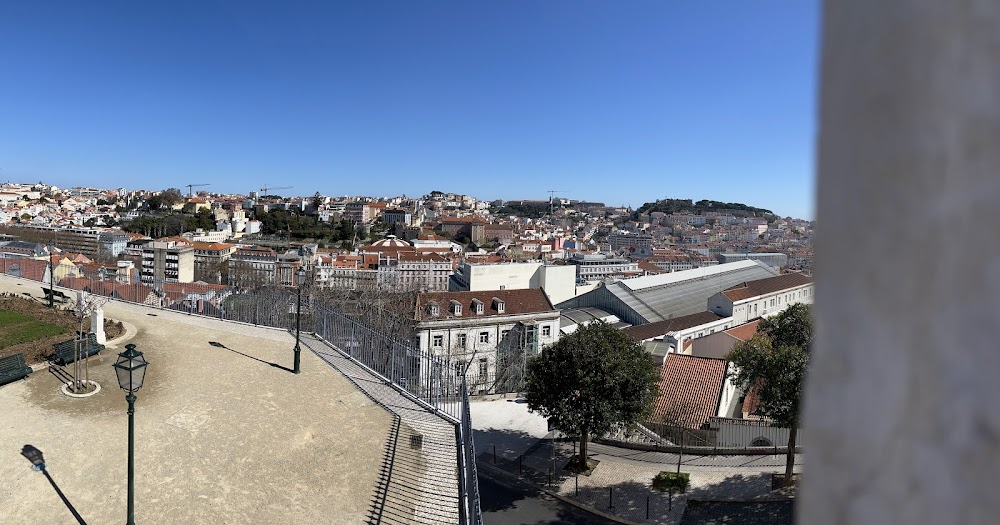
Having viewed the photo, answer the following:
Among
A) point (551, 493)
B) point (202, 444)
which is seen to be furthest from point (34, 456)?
point (551, 493)

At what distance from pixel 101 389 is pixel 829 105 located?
9451 mm

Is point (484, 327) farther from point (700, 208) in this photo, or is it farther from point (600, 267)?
point (700, 208)

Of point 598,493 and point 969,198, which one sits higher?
point 969,198

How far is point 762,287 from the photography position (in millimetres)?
34031

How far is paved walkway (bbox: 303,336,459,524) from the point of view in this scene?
598 cm

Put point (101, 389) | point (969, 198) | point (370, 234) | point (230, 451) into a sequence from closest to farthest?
point (969, 198), point (230, 451), point (101, 389), point (370, 234)

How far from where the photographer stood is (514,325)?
24.0 m

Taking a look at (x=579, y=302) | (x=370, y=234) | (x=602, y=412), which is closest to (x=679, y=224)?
(x=370, y=234)

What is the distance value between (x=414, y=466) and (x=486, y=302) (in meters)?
17.3

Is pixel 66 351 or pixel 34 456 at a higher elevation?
pixel 66 351

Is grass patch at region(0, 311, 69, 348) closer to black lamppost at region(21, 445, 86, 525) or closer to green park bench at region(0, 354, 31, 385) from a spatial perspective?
green park bench at region(0, 354, 31, 385)

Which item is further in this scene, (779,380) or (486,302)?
(486,302)

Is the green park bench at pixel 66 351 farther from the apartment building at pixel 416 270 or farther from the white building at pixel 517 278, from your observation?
the apartment building at pixel 416 270

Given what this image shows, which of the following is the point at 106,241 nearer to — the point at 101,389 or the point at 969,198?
the point at 101,389
